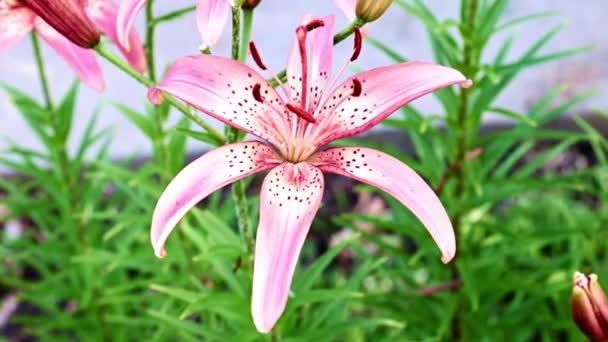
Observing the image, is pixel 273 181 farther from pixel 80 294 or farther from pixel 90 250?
pixel 80 294

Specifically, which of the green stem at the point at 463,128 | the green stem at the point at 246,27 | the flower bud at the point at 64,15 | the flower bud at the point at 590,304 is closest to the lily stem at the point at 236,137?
the green stem at the point at 246,27

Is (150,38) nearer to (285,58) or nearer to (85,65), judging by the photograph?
(85,65)

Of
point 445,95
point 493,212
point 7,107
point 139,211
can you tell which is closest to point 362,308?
point 493,212

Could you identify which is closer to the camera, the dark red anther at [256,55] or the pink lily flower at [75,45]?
the dark red anther at [256,55]

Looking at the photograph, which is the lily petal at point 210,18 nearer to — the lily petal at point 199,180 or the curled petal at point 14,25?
the lily petal at point 199,180

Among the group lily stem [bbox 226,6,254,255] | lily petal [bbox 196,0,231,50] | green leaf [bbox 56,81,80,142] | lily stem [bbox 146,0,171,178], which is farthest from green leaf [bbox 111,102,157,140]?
lily petal [bbox 196,0,231,50]

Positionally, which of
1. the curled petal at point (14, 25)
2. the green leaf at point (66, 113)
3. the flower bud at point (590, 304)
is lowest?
the flower bud at point (590, 304)
